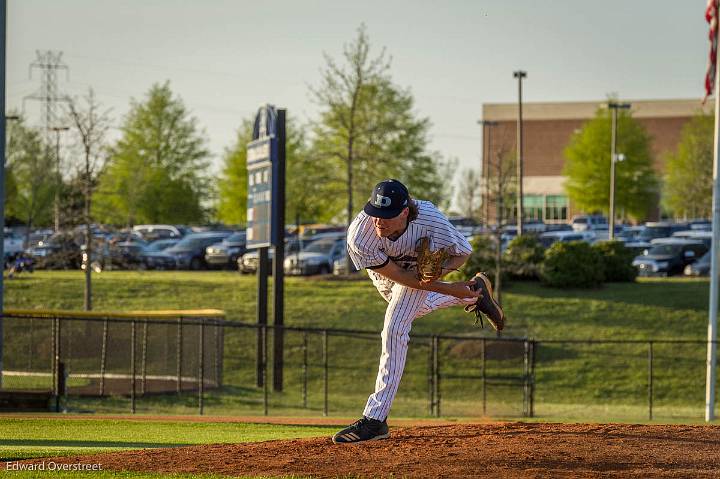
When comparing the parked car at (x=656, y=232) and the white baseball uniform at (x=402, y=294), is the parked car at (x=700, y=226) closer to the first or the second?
the parked car at (x=656, y=232)

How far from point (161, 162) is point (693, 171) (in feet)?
97.1

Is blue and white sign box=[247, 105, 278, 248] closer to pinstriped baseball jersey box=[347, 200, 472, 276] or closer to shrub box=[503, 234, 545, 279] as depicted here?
shrub box=[503, 234, 545, 279]

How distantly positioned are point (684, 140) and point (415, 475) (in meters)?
66.8

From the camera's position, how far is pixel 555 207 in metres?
98.3

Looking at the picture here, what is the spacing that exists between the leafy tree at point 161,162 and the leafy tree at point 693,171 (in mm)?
26951

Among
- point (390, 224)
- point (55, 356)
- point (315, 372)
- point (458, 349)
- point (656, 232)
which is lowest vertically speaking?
point (315, 372)

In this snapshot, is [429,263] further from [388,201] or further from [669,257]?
[669,257]

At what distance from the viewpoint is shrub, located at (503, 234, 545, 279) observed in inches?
1459

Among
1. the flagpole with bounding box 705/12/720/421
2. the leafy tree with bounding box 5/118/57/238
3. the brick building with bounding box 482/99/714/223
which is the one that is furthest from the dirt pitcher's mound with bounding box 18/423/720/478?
the brick building with bounding box 482/99/714/223

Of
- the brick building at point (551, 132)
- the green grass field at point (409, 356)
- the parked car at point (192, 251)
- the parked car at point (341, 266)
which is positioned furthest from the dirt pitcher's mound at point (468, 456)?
the brick building at point (551, 132)

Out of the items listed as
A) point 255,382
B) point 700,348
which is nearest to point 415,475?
point 255,382

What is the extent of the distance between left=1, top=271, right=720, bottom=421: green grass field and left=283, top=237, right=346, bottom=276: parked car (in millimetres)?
3406

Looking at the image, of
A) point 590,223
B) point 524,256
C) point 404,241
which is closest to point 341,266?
point 524,256

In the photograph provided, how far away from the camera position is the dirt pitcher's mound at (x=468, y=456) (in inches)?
341
